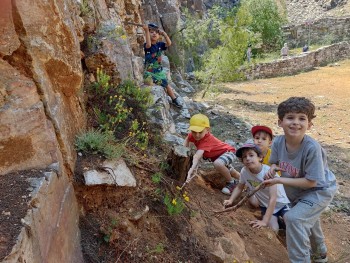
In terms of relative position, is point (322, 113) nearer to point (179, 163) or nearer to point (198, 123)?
point (198, 123)

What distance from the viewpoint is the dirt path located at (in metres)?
4.62

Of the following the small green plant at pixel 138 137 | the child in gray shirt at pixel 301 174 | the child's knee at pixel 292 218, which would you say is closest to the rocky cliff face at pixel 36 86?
the small green plant at pixel 138 137

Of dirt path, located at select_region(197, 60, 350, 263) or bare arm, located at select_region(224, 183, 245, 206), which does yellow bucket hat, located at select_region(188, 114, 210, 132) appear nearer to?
bare arm, located at select_region(224, 183, 245, 206)

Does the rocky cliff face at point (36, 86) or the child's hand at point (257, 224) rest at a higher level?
the rocky cliff face at point (36, 86)

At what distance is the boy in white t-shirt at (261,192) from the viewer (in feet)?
12.1

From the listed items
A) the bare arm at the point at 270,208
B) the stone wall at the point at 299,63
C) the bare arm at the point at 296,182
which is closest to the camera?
the bare arm at the point at 296,182

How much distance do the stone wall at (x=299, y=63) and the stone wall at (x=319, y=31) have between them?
2.91 metres

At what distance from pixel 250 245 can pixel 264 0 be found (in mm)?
26370

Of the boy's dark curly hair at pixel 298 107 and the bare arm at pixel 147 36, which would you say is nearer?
the boy's dark curly hair at pixel 298 107

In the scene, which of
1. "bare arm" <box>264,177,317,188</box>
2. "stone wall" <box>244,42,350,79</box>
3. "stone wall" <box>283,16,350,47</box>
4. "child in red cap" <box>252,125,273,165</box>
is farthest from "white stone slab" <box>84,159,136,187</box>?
"stone wall" <box>283,16,350,47</box>

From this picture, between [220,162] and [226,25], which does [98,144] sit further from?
[226,25]

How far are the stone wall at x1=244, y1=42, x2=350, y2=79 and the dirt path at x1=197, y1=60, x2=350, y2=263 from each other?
975 mm

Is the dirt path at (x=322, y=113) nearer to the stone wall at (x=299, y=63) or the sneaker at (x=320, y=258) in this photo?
the sneaker at (x=320, y=258)

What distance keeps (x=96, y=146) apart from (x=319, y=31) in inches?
1095
